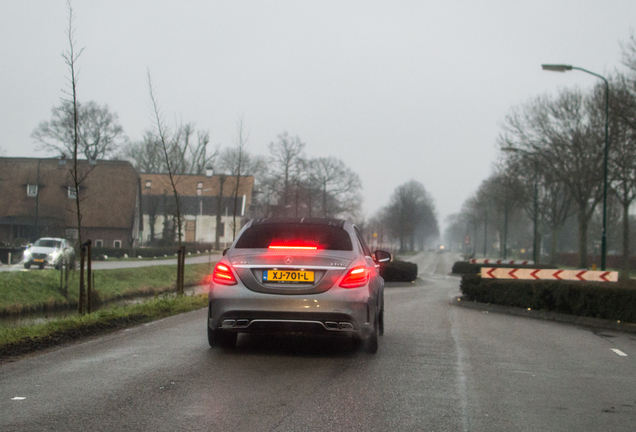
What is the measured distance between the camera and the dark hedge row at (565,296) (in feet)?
45.0

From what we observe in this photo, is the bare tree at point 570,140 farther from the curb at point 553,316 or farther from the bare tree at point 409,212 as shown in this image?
the bare tree at point 409,212

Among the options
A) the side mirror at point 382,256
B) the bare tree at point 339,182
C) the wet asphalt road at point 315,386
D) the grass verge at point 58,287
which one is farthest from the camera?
the bare tree at point 339,182

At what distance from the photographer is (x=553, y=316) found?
1536 centimetres

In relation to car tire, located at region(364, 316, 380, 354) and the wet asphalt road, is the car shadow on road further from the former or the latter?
car tire, located at region(364, 316, 380, 354)

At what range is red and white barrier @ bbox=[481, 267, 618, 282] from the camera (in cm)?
1734

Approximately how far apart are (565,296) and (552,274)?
2764 millimetres

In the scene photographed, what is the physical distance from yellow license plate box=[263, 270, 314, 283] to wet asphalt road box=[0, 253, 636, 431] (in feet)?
2.95

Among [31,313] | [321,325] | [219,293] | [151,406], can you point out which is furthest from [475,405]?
[31,313]

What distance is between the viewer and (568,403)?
19.6ft

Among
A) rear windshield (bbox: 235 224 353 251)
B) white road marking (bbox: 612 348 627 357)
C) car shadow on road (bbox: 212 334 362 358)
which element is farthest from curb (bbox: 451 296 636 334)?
rear windshield (bbox: 235 224 353 251)

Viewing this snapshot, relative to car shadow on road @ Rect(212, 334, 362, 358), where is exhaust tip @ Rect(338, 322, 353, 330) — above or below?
above

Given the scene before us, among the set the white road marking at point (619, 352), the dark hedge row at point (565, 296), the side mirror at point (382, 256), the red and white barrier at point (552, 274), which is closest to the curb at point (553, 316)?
the dark hedge row at point (565, 296)

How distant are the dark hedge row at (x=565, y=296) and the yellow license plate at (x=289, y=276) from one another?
8.66m

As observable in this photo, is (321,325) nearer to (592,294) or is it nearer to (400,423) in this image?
(400,423)
